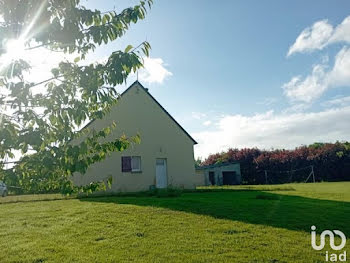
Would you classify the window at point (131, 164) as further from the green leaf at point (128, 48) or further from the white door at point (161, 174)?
the green leaf at point (128, 48)

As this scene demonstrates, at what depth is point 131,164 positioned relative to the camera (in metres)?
21.9

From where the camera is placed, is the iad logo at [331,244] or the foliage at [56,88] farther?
the iad logo at [331,244]

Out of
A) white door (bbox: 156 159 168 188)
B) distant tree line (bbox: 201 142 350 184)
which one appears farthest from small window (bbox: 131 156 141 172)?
distant tree line (bbox: 201 142 350 184)

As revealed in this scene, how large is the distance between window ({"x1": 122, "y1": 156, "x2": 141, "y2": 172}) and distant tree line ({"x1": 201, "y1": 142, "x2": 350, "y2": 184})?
902 inches

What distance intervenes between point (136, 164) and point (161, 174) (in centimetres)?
209

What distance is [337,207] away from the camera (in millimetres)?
12047

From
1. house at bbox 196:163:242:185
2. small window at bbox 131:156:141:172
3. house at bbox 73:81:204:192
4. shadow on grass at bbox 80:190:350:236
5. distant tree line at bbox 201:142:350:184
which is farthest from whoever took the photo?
house at bbox 196:163:242:185

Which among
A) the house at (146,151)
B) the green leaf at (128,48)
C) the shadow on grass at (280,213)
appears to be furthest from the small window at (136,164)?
the green leaf at (128,48)

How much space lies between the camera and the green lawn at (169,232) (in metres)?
6.71

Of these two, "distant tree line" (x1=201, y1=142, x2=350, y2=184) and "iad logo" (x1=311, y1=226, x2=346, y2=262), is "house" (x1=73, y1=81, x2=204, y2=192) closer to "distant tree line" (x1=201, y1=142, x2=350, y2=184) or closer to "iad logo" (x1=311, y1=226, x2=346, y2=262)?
"iad logo" (x1=311, y1=226, x2=346, y2=262)

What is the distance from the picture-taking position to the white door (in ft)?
75.4

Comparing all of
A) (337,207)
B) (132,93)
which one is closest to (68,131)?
(337,207)

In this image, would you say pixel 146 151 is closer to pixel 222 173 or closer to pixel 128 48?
pixel 128 48

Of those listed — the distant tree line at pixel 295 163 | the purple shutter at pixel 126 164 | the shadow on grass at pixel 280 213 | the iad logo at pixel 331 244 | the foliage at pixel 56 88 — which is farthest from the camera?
the distant tree line at pixel 295 163
